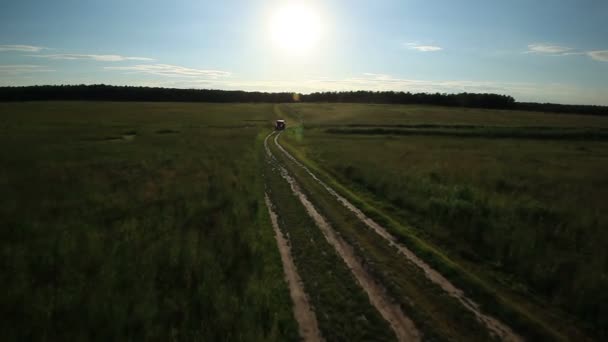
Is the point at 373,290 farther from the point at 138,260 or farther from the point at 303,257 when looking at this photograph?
the point at 138,260

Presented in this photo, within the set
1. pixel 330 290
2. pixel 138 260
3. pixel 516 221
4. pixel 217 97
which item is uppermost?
pixel 217 97

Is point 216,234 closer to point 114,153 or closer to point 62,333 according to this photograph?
Result: point 62,333

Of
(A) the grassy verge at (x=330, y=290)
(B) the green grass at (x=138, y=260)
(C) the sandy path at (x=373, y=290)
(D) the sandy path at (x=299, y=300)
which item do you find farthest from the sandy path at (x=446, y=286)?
(B) the green grass at (x=138, y=260)

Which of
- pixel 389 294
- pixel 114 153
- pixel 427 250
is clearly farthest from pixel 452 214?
pixel 114 153

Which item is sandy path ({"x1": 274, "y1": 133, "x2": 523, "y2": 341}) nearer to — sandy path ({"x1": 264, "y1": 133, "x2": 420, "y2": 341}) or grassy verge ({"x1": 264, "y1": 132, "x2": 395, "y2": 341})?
sandy path ({"x1": 264, "y1": 133, "x2": 420, "y2": 341})

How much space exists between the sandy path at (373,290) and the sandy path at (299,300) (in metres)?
1.39

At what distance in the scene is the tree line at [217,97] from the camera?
12938cm

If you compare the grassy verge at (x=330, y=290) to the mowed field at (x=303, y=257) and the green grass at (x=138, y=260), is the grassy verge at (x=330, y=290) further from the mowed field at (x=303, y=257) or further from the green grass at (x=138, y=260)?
the green grass at (x=138, y=260)

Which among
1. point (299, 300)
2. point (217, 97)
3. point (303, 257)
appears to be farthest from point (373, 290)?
point (217, 97)

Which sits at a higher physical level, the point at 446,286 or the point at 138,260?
the point at 446,286

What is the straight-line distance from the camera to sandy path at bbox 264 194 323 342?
591 cm

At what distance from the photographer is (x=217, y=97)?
6137 inches

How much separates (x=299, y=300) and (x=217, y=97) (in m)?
161

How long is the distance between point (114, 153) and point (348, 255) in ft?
85.9
